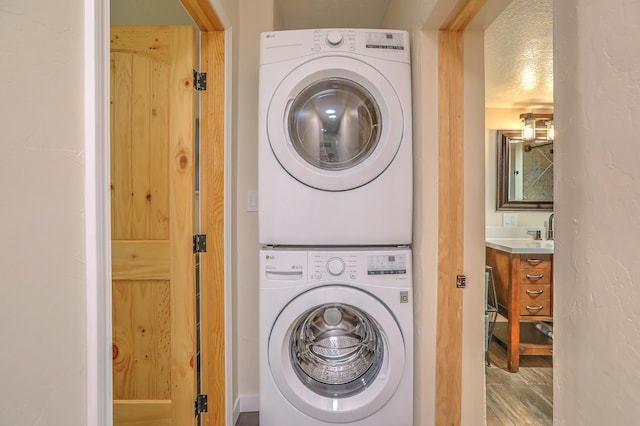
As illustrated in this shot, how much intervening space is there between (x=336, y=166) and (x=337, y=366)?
91cm

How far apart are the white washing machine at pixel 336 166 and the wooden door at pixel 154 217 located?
379mm

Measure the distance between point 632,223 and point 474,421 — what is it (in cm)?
128

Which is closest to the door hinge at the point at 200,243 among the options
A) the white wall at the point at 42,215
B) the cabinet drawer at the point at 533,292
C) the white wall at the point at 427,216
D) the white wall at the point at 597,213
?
the white wall at the point at 42,215

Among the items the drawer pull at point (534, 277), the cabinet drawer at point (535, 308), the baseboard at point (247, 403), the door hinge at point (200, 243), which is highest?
the door hinge at point (200, 243)

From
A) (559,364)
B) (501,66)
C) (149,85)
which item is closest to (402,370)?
(559,364)

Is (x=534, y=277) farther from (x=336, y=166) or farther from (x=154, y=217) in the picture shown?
(x=154, y=217)

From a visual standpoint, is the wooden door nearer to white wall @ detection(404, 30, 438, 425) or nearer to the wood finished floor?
the wood finished floor

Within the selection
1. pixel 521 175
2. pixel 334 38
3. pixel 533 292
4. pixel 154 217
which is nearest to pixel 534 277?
pixel 533 292

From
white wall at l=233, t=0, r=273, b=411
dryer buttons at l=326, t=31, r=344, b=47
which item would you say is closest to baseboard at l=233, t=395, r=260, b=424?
white wall at l=233, t=0, r=273, b=411

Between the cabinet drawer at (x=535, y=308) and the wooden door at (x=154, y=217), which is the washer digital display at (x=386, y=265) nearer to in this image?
the wooden door at (x=154, y=217)

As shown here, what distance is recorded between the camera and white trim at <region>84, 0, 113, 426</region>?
2.22 feet

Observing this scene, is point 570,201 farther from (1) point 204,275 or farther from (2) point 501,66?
(2) point 501,66

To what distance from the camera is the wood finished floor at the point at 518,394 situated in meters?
1.94

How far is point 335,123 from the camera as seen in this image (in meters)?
1.48
